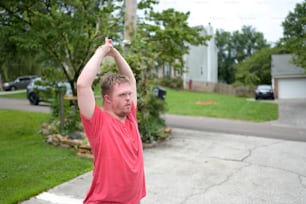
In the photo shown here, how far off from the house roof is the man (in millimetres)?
29958

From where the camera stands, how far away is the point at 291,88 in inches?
1201

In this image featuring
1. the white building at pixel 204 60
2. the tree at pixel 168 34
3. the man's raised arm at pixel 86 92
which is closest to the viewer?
the man's raised arm at pixel 86 92

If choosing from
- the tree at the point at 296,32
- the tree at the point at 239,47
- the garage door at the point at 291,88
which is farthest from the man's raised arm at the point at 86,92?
the tree at the point at 239,47

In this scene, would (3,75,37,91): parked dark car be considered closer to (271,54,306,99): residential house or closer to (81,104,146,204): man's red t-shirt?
(271,54,306,99): residential house

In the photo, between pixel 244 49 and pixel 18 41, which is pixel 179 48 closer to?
pixel 18 41

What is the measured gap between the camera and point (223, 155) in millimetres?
6512

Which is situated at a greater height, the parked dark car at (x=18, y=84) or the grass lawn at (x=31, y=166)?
the parked dark car at (x=18, y=84)

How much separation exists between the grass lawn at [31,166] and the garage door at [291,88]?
27.6 m

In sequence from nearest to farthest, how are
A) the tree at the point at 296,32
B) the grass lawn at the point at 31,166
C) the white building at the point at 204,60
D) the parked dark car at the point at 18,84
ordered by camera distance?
the grass lawn at the point at 31,166
the white building at the point at 204,60
the tree at the point at 296,32
the parked dark car at the point at 18,84

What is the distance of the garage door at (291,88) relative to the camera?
30.1 metres

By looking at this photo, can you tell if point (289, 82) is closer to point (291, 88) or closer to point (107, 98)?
point (291, 88)

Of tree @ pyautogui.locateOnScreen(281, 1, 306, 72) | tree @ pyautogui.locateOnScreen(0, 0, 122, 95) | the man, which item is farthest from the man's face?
tree @ pyautogui.locateOnScreen(281, 1, 306, 72)

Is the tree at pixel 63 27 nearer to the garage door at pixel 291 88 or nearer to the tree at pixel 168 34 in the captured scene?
the tree at pixel 168 34

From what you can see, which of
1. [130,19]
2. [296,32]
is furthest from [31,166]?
[296,32]
